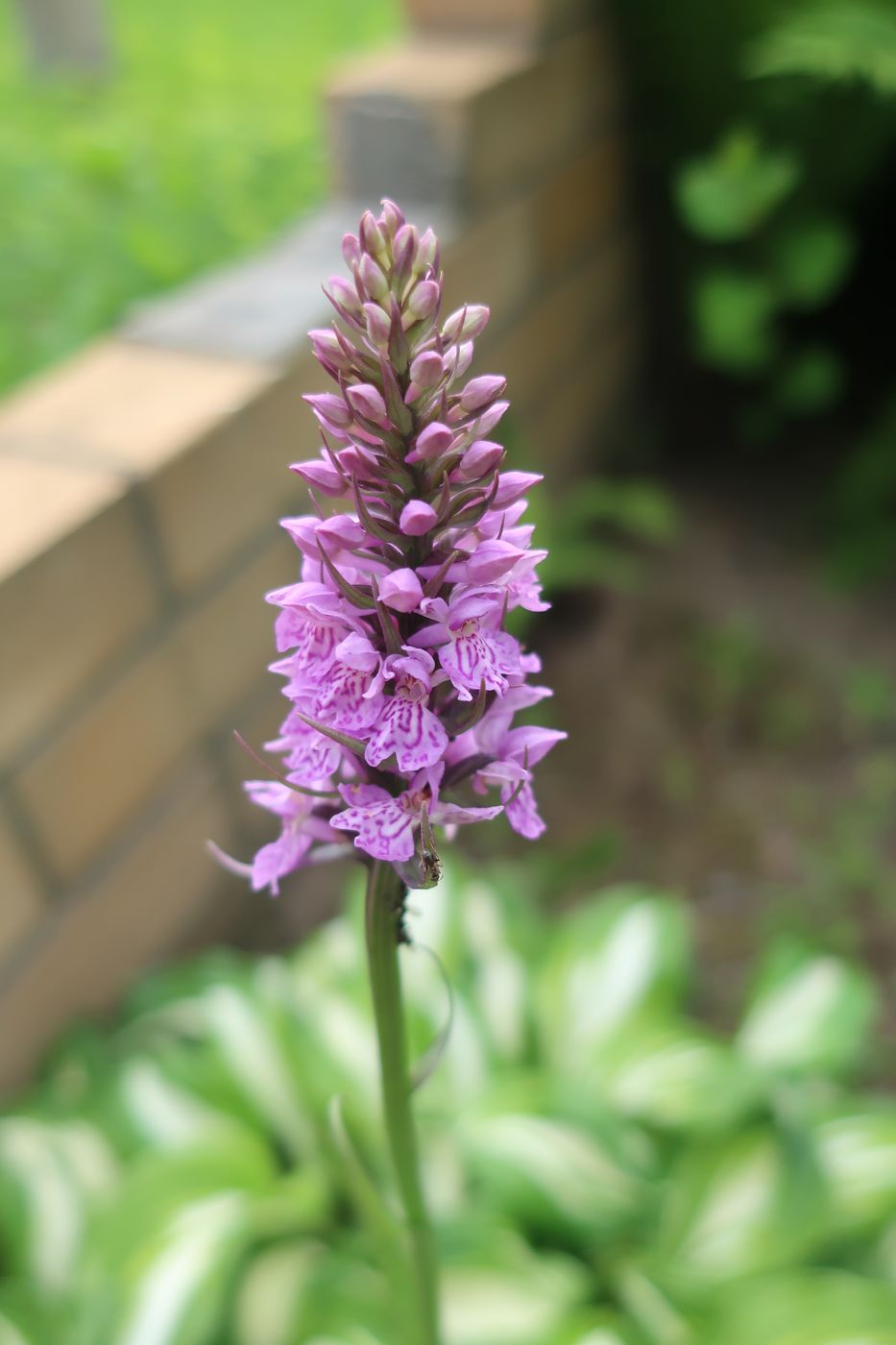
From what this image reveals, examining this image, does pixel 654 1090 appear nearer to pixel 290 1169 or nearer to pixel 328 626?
pixel 290 1169

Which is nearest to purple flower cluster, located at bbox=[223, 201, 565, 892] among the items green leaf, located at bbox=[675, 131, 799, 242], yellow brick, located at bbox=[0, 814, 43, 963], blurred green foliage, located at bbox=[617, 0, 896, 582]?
yellow brick, located at bbox=[0, 814, 43, 963]

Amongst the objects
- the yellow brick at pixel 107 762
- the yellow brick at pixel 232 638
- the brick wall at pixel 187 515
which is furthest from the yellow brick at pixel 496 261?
the yellow brick at pixel 107 762

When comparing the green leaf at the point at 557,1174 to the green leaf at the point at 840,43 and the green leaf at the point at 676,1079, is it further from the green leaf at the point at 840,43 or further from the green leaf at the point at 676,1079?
the green leaf at the point at 840,43

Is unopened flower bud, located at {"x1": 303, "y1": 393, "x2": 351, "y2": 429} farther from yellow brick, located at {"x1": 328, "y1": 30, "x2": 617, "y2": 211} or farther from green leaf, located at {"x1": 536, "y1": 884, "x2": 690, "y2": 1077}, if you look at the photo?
yellow brick, located at {"x1": 328, "y1": 30, "x2": 617, "y2": 211}

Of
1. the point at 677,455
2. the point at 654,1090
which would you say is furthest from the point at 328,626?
the point at 677,455

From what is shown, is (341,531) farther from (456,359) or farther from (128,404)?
(128,404)
